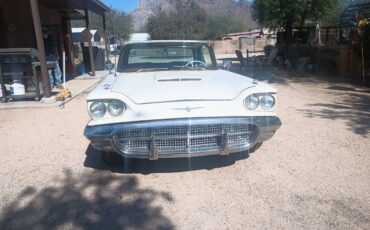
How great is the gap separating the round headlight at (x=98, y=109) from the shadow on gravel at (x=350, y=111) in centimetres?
392

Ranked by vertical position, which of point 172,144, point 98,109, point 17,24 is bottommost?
point 172,144

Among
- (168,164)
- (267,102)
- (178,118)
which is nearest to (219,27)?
(168,164)

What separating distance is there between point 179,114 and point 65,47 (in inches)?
573

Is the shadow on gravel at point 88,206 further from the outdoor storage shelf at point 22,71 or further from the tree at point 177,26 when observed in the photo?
the tree at point 177,26

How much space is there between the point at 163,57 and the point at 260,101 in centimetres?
190

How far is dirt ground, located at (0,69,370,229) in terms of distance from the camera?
3.03m

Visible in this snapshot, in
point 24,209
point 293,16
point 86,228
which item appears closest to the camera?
point 86,228

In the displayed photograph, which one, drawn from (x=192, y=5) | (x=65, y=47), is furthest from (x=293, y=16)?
(x=192, y=5)

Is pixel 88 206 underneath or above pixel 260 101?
underneath

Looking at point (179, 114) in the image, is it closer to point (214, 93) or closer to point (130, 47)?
point (214, 93)

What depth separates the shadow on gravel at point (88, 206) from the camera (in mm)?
3004

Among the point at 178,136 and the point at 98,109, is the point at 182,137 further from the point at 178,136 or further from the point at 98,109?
the point at 98,109

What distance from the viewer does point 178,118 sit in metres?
3.37

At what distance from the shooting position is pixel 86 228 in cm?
294
